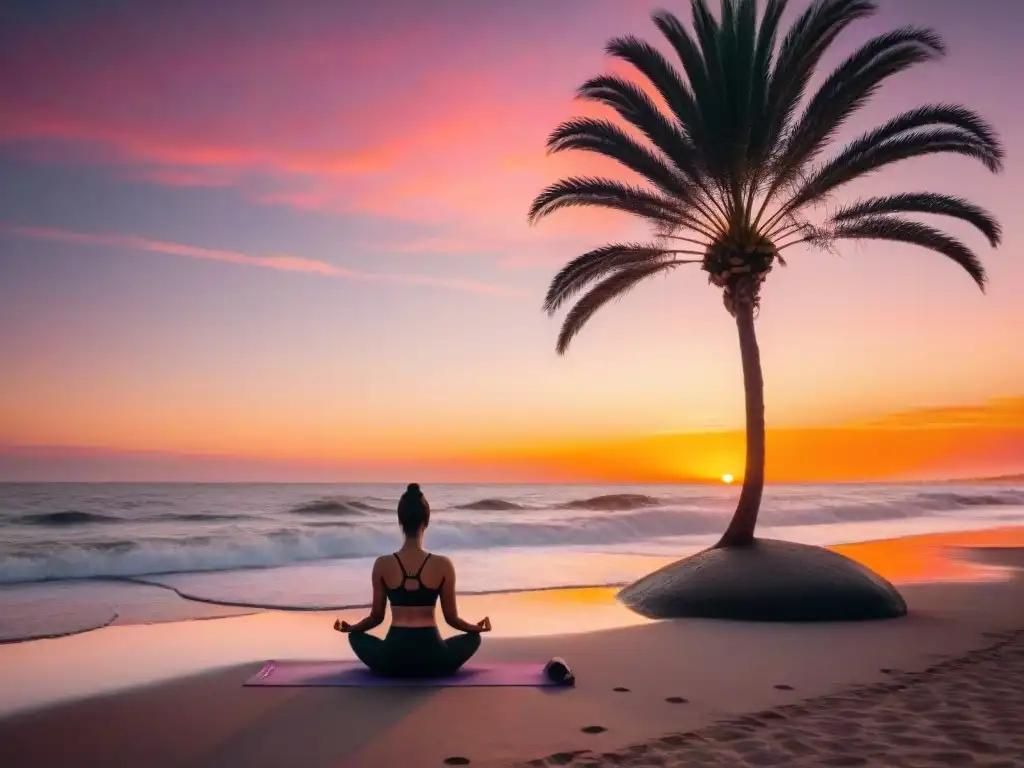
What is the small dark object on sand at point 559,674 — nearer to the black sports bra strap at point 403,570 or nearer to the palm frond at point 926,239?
the black sports bra strap at point 403,570

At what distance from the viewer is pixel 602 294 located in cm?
1387

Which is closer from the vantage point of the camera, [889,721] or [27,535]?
[889,721]

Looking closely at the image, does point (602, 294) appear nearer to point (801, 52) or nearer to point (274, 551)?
point (801, 52)

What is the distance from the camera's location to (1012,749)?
4.58 m

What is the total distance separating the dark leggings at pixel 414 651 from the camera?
6.43 m

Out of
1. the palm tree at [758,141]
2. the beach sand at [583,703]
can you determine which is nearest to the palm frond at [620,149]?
the palm tree at [758,141]

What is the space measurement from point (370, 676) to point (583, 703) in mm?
1831

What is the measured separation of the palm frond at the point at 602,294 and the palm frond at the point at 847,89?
253cm

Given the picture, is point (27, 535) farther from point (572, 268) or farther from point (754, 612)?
point (754, 612)

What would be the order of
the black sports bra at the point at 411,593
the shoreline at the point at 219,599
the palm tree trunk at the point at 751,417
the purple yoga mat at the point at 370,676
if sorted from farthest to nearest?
the palm tree trunk at the point at 751,417, the shoreline at the point at 219,599, the purple yoga mat at the point at 370,676, the black sports bra at the point at 411,593

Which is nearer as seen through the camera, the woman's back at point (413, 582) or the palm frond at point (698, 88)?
the woman's back at point (413, 582)

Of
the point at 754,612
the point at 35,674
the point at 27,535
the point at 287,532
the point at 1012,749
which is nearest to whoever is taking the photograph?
the point at 1012,749

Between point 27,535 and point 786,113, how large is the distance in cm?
3014

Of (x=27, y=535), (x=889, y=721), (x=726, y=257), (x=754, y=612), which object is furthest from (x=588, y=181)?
(x=27, y=535)
